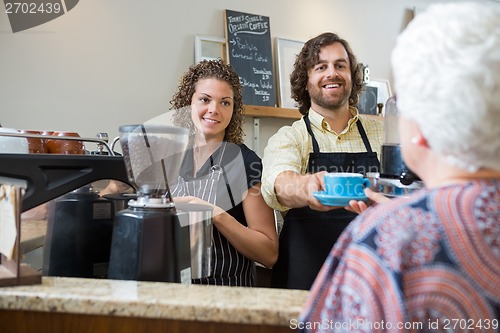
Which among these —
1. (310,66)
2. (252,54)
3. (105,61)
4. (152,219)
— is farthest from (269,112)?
(152,219)

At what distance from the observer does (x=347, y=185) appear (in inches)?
45.7

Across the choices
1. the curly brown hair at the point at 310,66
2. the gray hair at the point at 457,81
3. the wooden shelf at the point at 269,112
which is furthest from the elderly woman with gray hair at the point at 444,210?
the wooden shelf at the point at 269,112

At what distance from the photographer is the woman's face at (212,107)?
1.69 metres

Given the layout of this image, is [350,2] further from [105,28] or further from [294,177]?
[294,177]

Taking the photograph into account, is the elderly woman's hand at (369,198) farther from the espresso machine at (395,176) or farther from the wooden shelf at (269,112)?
the wooden shelf at (269,112)

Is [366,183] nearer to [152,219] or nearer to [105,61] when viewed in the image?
[152,219]

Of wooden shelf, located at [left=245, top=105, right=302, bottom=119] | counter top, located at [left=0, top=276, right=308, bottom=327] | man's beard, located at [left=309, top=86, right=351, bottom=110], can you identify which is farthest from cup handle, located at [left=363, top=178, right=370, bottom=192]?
wooden shelf, located at [left=245, top=105, right=302, bottom=119]

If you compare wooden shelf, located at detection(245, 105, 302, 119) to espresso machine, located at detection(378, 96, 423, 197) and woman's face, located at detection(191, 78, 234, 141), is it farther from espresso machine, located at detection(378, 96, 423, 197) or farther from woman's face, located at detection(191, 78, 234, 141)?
espresso machine, located at detection(378, 96, 423, 197)

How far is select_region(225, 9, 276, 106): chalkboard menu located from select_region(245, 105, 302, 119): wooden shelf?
0.26 ft

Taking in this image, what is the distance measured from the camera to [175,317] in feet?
2.59

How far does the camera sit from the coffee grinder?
940 millimetres

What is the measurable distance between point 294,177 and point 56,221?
0.70m

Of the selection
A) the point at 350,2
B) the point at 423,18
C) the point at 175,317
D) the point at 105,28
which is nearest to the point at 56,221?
the point at 175,317

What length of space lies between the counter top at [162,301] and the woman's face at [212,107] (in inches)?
35.0
